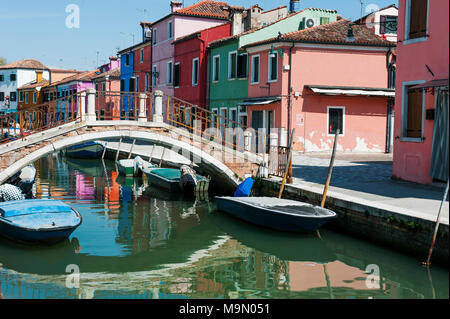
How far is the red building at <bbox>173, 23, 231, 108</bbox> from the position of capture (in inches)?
1054

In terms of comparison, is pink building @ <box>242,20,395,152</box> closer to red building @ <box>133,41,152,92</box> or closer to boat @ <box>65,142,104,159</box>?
boat @ <box>65,142,104,159</box>

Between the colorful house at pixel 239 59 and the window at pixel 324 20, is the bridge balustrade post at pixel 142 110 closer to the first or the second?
the colorful house at pixel 239 59

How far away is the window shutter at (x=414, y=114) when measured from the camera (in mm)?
12844

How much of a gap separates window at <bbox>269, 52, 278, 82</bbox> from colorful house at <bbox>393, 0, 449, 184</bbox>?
8303 millimetres

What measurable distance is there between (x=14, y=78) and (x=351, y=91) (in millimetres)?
53570

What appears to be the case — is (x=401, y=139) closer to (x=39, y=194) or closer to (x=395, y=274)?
(x=395, y=274)

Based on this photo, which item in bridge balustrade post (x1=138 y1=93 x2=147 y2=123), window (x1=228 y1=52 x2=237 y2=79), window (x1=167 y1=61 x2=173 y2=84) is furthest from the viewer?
window (x1=167 y1=61 x2=173 y2=84)

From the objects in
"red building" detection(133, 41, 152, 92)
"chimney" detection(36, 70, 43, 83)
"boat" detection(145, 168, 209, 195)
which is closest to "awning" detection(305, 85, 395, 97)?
"boat" detection(145, 168, 209, 195)

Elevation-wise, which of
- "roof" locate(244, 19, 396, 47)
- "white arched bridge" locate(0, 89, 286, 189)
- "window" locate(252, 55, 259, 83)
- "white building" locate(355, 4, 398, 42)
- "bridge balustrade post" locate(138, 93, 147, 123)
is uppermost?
"white building" locate(355, 4, 398, 42)

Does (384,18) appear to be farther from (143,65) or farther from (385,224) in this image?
(143,65)

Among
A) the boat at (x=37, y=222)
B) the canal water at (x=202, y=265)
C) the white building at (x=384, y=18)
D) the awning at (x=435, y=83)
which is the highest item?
the white building at (x=384, y=18)

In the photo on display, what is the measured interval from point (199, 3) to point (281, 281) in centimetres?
2483

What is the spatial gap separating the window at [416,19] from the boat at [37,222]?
27.9 feet

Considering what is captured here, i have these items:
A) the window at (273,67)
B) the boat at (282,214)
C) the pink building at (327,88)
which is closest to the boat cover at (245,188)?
the boat at (282,214)
